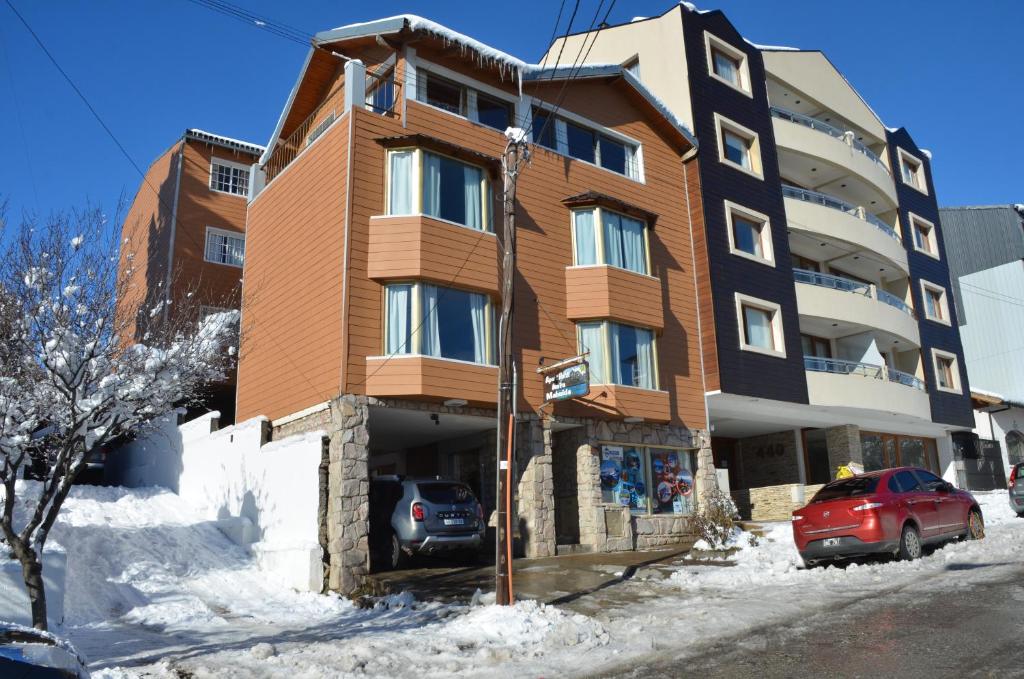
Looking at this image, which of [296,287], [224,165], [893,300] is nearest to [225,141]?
[224,165]

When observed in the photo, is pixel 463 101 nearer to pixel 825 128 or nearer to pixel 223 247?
pixel 223 247

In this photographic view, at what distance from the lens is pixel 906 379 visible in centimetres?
2917

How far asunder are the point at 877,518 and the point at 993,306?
105ft

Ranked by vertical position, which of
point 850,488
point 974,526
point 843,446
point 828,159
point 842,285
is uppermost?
point 828,159

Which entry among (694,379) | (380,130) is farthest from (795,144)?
(380,130)

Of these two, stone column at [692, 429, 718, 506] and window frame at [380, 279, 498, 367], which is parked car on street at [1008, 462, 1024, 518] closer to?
stone column at [692, 429, 718, 506]

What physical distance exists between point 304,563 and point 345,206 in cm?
746

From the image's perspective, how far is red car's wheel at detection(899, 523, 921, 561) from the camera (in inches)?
537

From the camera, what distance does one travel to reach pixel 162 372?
1285 cm

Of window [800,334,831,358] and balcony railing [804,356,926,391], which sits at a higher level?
window [800,334,831,358]

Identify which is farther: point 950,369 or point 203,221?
point 950,369

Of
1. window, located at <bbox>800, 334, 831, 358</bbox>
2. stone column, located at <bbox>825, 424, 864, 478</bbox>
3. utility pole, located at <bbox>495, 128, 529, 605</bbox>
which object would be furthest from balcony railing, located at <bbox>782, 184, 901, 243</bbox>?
utility pole, located at <bbox>495, 128, 529, 605</bbox>

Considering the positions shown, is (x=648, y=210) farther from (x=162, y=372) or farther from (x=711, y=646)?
(x=711, y=646)

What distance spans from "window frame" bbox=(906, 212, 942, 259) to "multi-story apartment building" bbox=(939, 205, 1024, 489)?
641 cm
